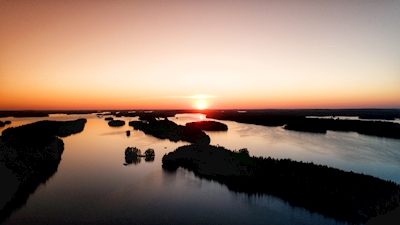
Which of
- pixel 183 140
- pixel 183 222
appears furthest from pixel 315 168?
pixel 183 140

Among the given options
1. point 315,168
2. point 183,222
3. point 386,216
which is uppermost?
point 386,216

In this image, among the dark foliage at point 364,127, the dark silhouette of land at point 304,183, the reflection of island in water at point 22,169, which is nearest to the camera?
the dark silhouette of land at point 304,183

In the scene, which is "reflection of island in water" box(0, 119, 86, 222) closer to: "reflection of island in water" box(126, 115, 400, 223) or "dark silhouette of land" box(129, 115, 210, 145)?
"reflection of island in water" box(126, 115, 400, 223)

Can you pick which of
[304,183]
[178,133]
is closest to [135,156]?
[178,133]

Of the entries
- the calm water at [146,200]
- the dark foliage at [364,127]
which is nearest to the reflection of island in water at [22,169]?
the calm water at [146,200]

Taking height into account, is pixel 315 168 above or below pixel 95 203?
above

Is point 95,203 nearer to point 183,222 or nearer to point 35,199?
point 35,199

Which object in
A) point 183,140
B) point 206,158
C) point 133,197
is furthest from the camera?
point 183,140

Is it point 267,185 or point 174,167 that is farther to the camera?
point 174,167

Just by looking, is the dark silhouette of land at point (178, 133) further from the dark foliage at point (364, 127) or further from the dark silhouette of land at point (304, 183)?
the dark foliage at point (364, 127)
